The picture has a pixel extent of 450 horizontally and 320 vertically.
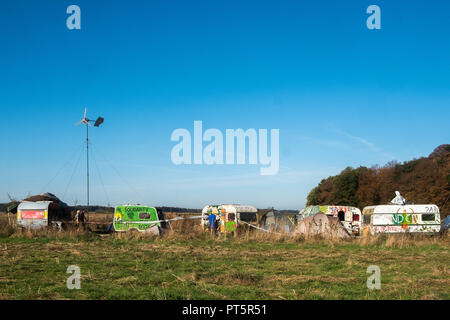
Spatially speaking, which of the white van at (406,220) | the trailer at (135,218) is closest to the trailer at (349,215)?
the white van at (406,220)

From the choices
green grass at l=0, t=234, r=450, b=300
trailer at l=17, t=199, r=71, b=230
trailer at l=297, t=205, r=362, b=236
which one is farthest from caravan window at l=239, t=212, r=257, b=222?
trailer at l=17, t=199, r=71, b=230

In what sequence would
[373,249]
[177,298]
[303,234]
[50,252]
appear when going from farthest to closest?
1. [303,234]
2. [373,249]
3. [50,252]
4. [177,298]

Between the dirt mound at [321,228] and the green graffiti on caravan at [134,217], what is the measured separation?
25.1 ft

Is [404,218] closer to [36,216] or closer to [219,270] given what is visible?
[219,270]

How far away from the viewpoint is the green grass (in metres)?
8.23

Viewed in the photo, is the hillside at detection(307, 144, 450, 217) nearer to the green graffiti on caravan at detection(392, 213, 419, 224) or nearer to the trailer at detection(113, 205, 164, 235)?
the green graffiti on caravan at detection(392, 213, 419, 224)

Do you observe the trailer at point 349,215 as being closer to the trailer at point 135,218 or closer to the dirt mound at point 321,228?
the dirt mound at point 321,228

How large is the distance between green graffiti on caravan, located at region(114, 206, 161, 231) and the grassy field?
2376mm

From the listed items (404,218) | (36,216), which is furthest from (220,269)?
(36,216)

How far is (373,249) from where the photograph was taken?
17.0m

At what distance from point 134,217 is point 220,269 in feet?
38.9
